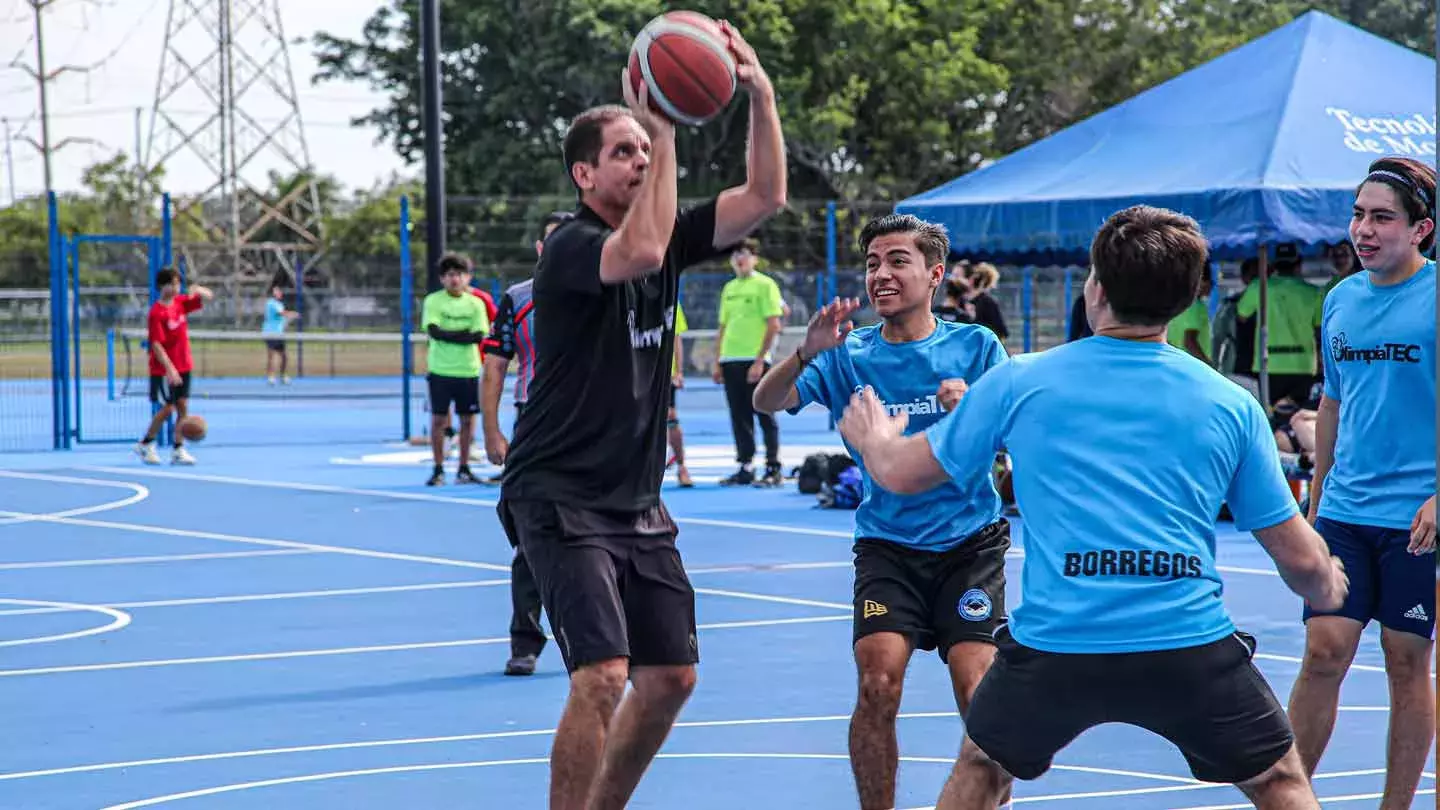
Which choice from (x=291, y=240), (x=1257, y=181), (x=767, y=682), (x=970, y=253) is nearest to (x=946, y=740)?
(x=767, y=682)

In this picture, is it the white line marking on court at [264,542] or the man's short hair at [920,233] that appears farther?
the white line marking on court at [264,542]

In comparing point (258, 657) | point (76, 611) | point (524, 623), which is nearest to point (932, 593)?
point (524, 623)

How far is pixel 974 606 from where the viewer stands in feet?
19.1

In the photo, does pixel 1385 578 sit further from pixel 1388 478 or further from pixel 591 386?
pixel 591 386

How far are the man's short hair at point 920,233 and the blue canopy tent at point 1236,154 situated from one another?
8162mm

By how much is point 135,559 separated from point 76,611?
2316 millimetres

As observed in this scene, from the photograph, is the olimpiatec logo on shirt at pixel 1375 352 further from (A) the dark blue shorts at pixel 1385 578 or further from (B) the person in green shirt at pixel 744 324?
(B) the person in green shirt at pixel 744 324

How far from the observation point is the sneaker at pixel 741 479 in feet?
58.8

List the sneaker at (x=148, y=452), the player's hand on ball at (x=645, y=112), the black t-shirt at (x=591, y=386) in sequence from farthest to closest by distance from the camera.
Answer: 1. the sneaker at (x=148, y=452)
2. the black t-shirt at (x=591, y=386)
3. the player's hand on ball at (x=645, y=112)

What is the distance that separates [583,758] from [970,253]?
39.8 feet

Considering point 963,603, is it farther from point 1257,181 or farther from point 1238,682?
point 1257,181

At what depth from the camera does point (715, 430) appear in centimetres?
2603

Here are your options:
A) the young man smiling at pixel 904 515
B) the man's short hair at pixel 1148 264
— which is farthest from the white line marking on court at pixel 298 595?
the man's short hair at pixel 1148 264

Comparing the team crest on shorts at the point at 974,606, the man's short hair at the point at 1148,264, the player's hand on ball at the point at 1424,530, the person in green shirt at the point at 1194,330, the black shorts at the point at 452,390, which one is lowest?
the black shorts at the point at 452,390
